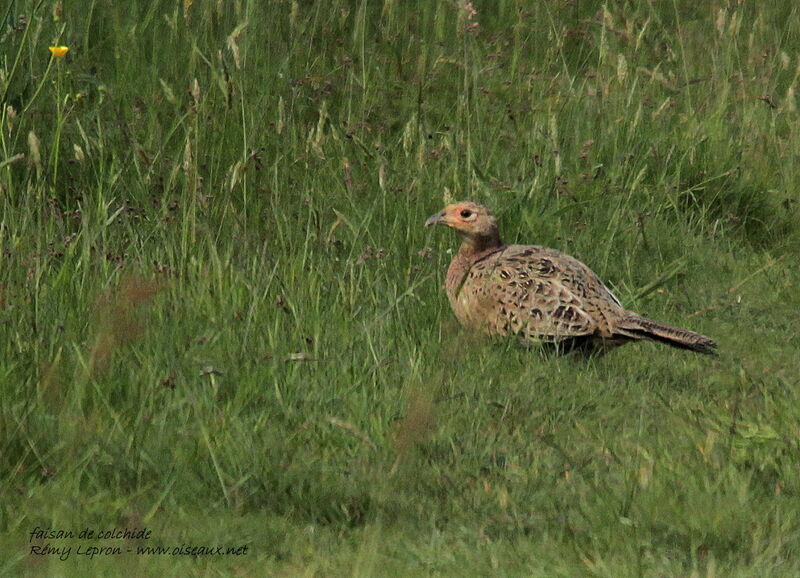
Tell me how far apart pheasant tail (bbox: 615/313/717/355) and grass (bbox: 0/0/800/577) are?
14 cm

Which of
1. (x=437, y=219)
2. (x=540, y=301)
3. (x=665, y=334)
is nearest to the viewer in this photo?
(x=665, y=334)

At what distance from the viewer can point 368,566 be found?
278 cm

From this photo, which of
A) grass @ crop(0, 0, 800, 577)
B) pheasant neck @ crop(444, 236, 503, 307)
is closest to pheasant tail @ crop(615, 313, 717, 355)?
grass @ crop(0, 0, 800, 577)

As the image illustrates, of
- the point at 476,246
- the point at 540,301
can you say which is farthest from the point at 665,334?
the point at 476,246

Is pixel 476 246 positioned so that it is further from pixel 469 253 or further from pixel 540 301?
pixel 540 301

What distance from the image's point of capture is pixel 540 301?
15.7ft

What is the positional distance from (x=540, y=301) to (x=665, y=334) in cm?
53

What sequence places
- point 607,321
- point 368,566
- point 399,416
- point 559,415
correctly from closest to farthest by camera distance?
point 368,566 < point 399,416 < point 559,415 < point 607,321

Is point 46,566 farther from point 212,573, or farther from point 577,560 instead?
point 577,560

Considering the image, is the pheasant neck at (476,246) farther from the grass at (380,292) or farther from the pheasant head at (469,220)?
the grass at (380,292)

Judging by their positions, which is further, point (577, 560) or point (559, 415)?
point (559, 415)

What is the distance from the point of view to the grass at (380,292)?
Result: 316 centimetres

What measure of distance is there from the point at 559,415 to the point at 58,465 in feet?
5.36

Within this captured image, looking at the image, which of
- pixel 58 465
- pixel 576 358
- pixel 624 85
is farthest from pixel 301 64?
pixel 58 465
